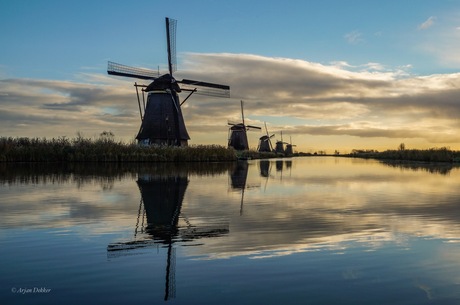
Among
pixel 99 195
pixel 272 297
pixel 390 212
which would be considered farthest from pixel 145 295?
pixel 99 195

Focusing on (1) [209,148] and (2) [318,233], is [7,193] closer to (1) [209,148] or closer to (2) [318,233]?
(2) [318,233]

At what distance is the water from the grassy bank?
918 inches

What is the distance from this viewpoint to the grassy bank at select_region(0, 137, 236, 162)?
3291 centimetres

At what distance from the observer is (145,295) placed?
4422 mm

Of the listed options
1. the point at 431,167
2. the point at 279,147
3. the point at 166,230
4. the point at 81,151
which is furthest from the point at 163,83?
the point at 279,147

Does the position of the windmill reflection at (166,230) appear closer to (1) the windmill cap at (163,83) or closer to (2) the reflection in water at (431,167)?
(2) the reflection in water at (431,167)

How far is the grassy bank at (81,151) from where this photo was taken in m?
32.9

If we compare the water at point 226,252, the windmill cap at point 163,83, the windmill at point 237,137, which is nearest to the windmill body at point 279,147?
the windmill at point 237,137

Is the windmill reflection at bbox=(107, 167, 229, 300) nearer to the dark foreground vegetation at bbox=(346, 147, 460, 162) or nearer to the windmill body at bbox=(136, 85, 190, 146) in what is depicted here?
the windmill body at bbox=(136, 85, 190, 146)

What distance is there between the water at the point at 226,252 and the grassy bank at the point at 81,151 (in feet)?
76.5

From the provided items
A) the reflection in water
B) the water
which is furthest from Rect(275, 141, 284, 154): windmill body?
the water

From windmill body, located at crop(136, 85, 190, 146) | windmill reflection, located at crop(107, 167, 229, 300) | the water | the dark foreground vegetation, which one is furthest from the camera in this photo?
the dark foreground vegetation

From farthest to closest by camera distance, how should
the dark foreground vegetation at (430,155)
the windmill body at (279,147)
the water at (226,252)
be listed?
the windmill body at (279,147) < the dark foreground vegetation at (430,155) < the water at (226,252)

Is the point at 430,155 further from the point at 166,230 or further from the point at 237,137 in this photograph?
the point at 166,230
